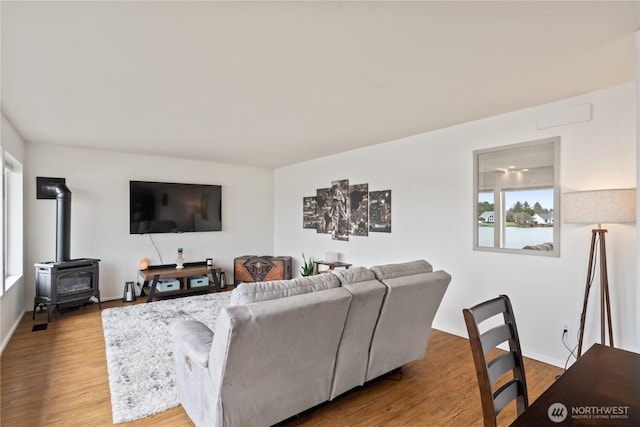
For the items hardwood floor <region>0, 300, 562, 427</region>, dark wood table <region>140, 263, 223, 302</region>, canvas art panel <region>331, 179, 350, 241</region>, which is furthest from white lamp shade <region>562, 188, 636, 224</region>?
dark wood table <region>140, 263, 223, 302</region>

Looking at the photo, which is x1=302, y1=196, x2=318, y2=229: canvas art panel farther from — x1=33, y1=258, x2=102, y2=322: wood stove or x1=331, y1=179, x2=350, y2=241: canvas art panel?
x1=33, y1=258, x2=102, y2=322: wood stove

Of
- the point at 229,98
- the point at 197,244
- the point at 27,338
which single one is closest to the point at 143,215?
the point at 197,244

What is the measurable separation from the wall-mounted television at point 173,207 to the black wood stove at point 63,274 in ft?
3.12

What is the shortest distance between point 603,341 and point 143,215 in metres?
6.10

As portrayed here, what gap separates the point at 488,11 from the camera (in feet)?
5.68

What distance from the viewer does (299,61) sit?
7.45 ft

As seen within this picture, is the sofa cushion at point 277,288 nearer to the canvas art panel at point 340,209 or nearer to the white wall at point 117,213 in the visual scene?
the canvas art panel at point 340,209

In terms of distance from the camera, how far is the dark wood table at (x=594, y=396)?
0.97 meters

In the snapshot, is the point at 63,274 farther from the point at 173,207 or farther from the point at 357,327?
the point at 357,327

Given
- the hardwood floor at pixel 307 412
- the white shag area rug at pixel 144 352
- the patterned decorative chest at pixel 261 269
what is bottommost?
the hardwood floor at pixel 307 412

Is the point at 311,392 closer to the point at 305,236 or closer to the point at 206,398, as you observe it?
the point at 206,398

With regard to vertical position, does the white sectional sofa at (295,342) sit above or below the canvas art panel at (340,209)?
below

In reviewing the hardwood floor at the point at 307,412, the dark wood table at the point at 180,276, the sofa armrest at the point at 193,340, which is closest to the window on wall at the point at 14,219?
the hardwood floor at the point at 307,412

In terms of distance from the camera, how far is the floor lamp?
2.39 meters
